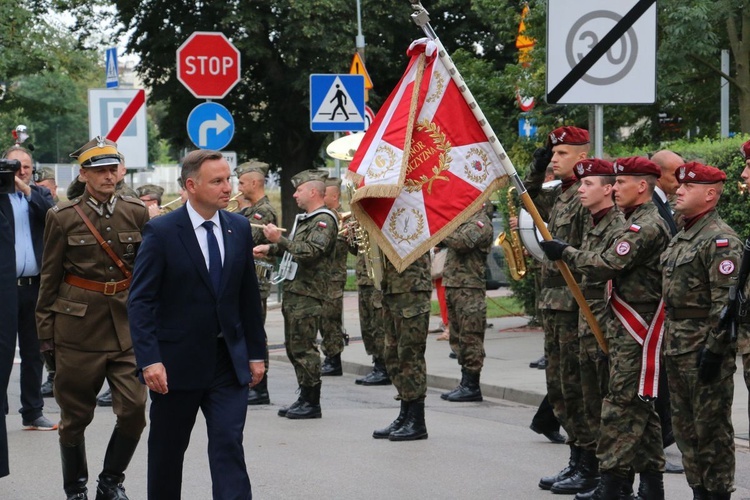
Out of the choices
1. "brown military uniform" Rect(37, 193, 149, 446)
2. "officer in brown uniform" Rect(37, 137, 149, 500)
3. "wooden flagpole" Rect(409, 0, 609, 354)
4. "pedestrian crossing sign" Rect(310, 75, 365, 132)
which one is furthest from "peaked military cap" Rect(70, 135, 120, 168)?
"pedestrian crossing sign" Rect(310, 75, 365, 132)

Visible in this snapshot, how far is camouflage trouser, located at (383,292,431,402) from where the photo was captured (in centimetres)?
982

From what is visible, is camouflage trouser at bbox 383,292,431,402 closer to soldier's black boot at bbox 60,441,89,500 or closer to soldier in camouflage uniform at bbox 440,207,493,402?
soldier in camouflage uniform at bbox 440,207,493,402

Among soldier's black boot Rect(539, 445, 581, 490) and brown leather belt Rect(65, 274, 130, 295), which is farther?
soldier's black boot Rect(539, 445, 581, 490)

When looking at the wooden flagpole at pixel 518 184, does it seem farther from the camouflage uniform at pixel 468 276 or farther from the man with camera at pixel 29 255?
the camouflage uniform at pixel 468 276

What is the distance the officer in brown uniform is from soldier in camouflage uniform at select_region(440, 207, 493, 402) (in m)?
4.95

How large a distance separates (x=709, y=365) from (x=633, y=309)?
24.9 inches

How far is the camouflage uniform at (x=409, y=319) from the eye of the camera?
9.82m

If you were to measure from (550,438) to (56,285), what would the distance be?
13.0ft

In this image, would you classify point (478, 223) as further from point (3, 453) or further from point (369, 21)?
point (369, 21)

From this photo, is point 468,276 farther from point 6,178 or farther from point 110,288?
point 6,178

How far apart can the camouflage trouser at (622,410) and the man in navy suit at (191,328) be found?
212cm

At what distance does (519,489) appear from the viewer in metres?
8.16

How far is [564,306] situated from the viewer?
8.05 m

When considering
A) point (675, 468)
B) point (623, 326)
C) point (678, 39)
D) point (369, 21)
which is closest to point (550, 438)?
point (675, 468)
